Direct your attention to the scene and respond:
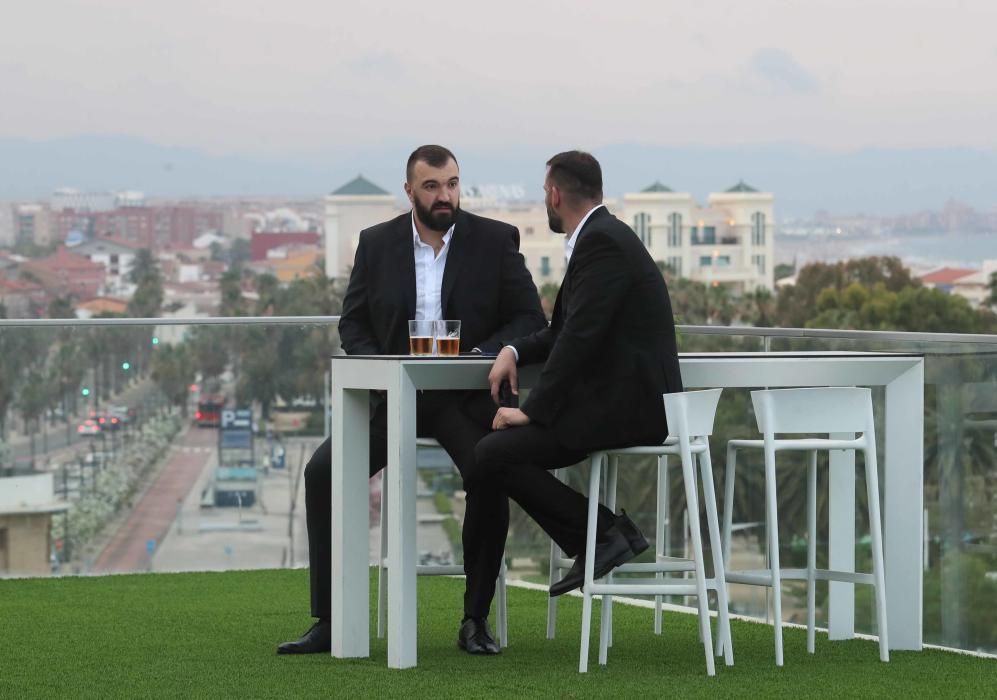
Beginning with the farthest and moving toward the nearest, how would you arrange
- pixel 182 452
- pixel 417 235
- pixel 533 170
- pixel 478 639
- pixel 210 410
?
pixel 533 170
pixel 210 410
pixel 182 452
pixel 417 235
pixel 478 639

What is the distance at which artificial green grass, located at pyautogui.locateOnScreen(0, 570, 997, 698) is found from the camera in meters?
A: 4.03

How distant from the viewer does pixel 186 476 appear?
7.23 meters

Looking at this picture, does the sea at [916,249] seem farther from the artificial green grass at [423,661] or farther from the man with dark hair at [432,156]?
the man with dark hair at [432,156]

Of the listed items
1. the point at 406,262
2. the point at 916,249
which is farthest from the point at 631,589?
the point at 916,249

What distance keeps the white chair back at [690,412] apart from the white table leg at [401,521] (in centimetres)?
70

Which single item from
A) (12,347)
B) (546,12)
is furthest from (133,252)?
(12,347)

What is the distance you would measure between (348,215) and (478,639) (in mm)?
73021

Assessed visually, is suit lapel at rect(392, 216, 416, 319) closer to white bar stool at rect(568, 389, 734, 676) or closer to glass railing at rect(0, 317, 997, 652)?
white bar stool at rect(568, 389, 734, 676)

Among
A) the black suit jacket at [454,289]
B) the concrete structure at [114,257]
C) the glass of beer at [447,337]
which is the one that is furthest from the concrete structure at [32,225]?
the glass of beer at [447,337]

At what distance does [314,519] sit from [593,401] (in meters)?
1.06

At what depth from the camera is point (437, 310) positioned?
15.9 feet

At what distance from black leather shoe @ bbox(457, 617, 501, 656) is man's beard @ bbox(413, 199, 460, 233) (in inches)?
46.7

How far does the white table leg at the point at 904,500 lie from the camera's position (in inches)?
185

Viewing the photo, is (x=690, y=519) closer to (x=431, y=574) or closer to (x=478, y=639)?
(x=478, y=639)
